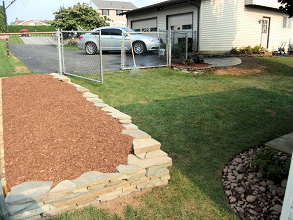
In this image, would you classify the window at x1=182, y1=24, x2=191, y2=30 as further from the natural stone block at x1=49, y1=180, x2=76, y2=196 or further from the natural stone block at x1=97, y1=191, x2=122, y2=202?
the natural stone block at x1=49, y1=180, x2=76, y2=196

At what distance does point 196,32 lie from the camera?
17062mm

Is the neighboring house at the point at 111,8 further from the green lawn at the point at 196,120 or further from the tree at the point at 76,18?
the green lawn at the point at 196,120

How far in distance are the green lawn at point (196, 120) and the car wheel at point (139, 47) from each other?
3.36m

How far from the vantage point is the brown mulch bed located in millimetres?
3110

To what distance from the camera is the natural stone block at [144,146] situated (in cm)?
358

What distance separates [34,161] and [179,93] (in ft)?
17.7

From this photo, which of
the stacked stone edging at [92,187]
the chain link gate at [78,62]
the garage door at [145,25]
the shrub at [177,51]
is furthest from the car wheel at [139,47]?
the stacked stone edging at [92,187]

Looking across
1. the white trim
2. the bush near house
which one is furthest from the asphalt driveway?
the white trim

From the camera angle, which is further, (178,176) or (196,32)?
(196,32)

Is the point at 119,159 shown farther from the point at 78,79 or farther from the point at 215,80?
the point at 215,80

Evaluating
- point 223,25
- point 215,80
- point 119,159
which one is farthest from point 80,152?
point 223,25

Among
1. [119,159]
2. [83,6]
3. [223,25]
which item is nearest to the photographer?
[119,159]

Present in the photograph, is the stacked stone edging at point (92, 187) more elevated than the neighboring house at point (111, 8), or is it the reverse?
Answer: the neighboring house at point (111, 8)

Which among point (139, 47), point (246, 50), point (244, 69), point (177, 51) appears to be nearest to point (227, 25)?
point (246, 50)
